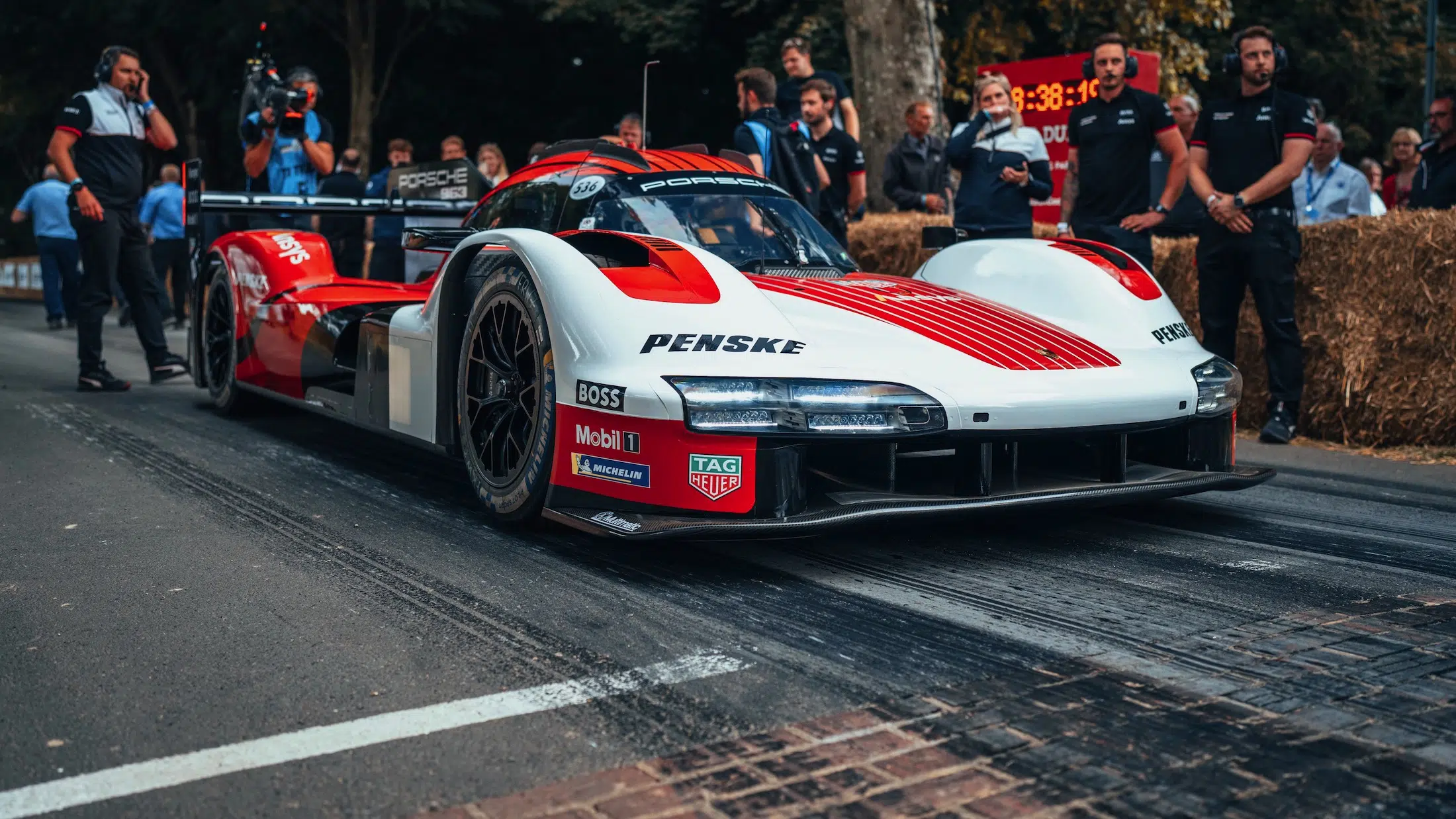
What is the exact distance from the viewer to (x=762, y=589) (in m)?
3.71

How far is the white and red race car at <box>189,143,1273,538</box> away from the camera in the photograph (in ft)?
12.3

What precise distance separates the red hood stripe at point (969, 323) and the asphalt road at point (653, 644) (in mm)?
552

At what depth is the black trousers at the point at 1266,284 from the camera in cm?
688

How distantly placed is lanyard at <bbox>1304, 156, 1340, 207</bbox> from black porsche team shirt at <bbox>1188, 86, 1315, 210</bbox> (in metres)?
3.21

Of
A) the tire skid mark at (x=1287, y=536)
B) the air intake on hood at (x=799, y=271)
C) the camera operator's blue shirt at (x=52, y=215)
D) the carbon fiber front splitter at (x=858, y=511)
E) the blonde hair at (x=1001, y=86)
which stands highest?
the blonde hair at (x=1001, y=86)

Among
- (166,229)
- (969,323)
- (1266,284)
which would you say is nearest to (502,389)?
(969,323)

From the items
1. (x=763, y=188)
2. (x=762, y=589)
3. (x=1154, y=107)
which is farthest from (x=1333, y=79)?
(x=762, y=589)

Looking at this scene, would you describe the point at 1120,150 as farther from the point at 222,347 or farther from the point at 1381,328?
the point at 222,347

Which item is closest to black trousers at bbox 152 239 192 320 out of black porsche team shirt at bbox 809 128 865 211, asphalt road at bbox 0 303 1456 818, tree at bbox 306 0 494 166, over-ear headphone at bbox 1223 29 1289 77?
tree at bbox 306 0 494 166

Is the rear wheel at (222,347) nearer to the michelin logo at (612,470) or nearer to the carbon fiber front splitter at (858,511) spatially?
the carbon fiber front splitter at (858,511)

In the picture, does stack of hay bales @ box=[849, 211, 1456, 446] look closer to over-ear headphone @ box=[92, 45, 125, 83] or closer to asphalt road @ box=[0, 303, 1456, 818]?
asphalt road @ box=[0, 303, 1456, 818]

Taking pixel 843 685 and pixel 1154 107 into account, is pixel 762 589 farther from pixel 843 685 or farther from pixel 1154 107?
pixel 1154 107

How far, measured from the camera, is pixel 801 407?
3713mm

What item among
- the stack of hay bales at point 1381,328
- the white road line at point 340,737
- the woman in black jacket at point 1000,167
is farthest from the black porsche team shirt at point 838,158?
the white road line at point 340,737
